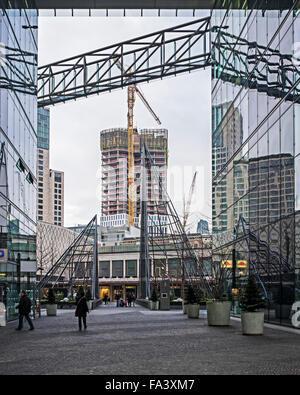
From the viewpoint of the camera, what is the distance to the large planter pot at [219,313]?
1060 inches

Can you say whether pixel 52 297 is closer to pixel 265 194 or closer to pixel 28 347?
pixel 265 194

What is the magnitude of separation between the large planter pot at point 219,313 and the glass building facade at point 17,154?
33.3 feet

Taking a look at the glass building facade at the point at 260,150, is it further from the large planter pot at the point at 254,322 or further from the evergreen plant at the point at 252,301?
the large planter pot at the point at 254,322

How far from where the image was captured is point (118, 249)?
158 m

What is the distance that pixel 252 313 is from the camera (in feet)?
69.4

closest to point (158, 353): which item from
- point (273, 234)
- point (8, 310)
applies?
point (273, 234)

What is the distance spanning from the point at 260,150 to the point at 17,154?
13941mm

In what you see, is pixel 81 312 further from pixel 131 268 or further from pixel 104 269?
pixel 104 269

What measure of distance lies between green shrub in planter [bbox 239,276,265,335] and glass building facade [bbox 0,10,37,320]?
42.4ft

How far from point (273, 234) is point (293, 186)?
350 centimetres

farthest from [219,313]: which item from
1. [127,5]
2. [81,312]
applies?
[127,5]

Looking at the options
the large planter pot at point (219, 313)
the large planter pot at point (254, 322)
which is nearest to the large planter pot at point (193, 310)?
the large planter pot at point (219, 313)

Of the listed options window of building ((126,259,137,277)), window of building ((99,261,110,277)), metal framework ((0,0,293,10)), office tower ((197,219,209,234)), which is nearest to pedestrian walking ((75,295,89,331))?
metal framework ((0,0,293,10))

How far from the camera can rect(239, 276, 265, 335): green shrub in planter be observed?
21.2 m
